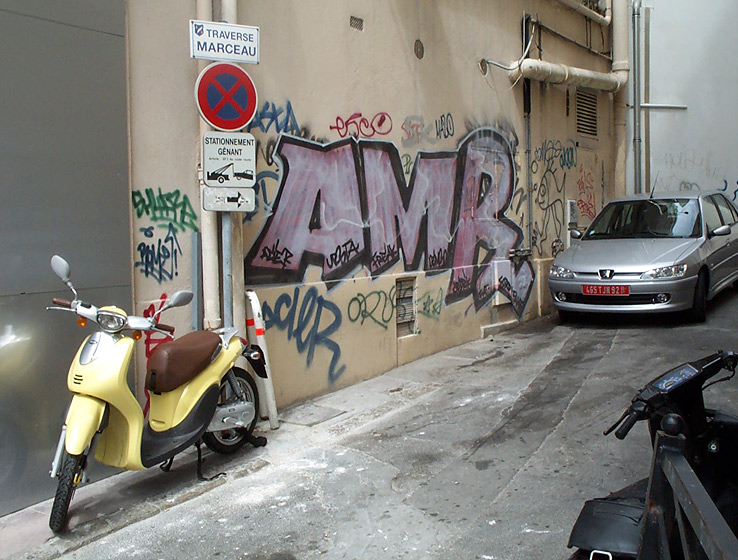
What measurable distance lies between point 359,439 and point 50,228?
2.69 m

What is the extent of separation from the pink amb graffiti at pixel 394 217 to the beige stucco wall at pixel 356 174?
0.06 feet

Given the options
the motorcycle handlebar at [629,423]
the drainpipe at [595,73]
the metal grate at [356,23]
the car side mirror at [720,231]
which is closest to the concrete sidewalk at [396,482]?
the motorcycle handlebar at [629,423]

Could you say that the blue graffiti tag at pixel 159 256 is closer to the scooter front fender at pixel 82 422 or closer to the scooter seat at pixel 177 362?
the scooter seat at pixel 177 362

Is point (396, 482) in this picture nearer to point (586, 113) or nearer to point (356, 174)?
point (356, 174)

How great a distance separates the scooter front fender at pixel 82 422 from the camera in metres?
3.93

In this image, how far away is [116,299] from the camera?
4887mm

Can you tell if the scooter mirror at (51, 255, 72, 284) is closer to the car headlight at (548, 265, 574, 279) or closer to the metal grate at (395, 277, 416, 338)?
the metal grate at (395, 277, 416, 338)

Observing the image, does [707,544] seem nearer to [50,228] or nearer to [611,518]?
[611,518]

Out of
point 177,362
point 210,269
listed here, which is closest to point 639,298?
point 210,269

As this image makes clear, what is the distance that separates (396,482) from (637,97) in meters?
11.2

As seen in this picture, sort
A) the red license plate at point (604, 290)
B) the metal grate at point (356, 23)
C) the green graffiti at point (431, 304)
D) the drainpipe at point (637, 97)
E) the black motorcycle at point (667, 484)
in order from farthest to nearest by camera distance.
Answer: the drainpipe at point (637, 97)
the red license plate at point (604, 290)
the green graffiti at point (431, 304)
the metal grate at point (356, 23)
the black motorcycle at point (667, 484)

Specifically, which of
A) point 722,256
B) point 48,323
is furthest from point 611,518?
point 722,256

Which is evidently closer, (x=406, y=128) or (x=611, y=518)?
(x=611, y=518)

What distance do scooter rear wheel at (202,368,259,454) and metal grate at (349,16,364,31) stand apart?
12.2 ft
